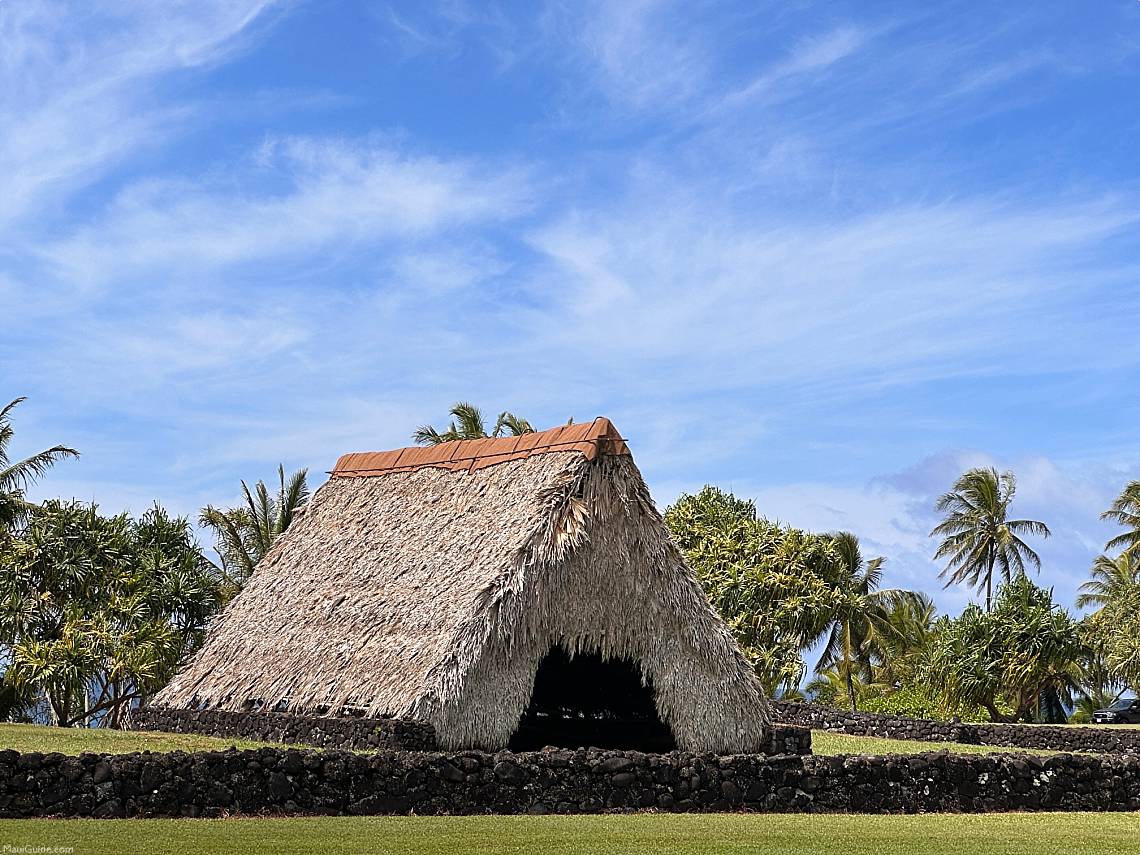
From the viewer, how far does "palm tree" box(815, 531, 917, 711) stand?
131 ft

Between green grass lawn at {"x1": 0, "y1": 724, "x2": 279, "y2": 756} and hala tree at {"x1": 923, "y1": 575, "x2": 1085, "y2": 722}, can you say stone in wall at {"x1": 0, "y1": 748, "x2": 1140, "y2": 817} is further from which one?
hala tree at {"x1": 923, "y1": 575, "x2": 1085, "y2": 722}

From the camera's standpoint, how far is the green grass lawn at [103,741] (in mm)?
16875

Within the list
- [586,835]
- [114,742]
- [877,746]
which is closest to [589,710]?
[877,746]

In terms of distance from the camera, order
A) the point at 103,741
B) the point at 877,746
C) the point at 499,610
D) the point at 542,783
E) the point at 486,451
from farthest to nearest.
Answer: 1. the point at 877,746
2. the point at 486,451
3. the point at 103,741
4. the point at 499,610
5. the point at 542,783

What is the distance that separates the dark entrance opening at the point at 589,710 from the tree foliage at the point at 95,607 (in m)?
10.6

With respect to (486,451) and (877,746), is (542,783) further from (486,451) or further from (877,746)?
(877,746)

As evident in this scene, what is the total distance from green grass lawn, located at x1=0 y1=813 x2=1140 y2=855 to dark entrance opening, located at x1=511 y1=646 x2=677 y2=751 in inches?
247

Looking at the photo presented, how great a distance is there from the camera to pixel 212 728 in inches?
786

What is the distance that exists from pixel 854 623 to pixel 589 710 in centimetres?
2298

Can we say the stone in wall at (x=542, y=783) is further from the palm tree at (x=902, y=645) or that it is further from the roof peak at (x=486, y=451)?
the palm tree at (x=902, y=645)

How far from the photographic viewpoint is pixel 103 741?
59.6 feet

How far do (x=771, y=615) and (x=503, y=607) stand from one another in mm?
22712

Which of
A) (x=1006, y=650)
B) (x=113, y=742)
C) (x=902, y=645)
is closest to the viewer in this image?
(x=113, y=742)

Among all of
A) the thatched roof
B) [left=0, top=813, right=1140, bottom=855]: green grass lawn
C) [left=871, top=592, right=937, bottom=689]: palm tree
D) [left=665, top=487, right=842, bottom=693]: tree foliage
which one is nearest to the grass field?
the thatched roof
